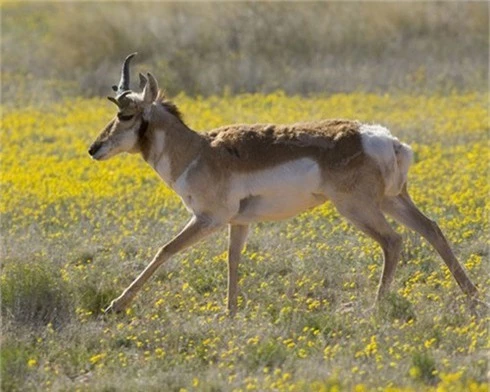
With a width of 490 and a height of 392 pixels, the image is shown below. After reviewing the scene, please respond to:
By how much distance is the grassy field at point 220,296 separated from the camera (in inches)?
331

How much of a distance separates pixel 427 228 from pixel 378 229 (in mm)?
501

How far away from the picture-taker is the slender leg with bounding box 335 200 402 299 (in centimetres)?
1030

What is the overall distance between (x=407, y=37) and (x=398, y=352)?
20389mm

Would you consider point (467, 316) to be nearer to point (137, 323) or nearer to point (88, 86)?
point (137, 323)

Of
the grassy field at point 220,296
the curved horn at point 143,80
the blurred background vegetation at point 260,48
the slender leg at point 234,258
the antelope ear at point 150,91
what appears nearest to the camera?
the grassy field at point 220,296

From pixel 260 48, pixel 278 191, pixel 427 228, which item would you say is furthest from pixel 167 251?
pixel 260 48

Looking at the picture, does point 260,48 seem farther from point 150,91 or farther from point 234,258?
point 234,258

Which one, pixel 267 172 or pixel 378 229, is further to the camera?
pixel 267 172

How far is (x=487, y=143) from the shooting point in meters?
18.0

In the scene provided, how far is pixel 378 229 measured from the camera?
10320mm

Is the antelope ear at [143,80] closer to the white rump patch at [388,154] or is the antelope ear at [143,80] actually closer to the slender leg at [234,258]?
the slender leg at [234,258]

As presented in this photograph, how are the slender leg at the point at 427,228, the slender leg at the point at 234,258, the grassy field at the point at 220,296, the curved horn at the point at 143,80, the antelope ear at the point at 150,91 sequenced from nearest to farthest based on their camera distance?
the grassy field at the point at 220,296, the slender leg at the point at 427,228, the slender leg at the point at 234,258, the antelope ear at the point at 150,91, the curved horn at the point at 143,80

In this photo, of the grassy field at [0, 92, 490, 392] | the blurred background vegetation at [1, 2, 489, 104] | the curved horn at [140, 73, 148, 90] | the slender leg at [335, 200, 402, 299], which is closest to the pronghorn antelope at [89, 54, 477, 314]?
the slender leg at [335, 200, 402, 299]

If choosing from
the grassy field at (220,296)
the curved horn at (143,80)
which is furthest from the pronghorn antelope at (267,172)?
the grassy field at (220,296)
